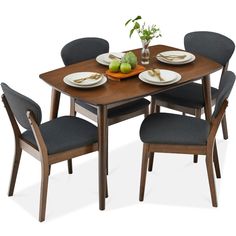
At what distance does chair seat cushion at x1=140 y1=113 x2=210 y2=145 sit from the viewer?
4680mm

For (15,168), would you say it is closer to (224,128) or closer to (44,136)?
(44,136)

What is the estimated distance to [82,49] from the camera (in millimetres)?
5582

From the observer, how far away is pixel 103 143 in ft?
15.1

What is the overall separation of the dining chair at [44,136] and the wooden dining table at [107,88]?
15 cm

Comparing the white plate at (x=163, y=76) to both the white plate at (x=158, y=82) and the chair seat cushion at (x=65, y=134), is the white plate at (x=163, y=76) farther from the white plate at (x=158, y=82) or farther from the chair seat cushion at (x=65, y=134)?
the chair seat cushion at (x=65, y=134)

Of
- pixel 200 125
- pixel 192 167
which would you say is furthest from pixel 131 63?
pixel 192 167

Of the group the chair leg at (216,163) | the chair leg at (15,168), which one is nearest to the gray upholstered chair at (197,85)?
the chair leg at (216,163)

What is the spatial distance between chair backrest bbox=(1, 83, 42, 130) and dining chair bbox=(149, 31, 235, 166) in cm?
128

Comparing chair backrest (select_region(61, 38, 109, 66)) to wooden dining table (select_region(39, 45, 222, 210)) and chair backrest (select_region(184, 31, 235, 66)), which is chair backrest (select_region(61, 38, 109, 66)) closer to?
wooden dining table (select_region(39, 45, 222, 210))

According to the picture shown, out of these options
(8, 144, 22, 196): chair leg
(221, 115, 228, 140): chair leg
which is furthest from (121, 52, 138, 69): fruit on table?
(221, 115, 228, 140): chair leg

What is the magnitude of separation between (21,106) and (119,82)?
85 centimetres

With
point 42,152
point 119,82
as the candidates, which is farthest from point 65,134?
point 119,82

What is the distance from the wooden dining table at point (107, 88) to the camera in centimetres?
457

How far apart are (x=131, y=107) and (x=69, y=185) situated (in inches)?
31.5
